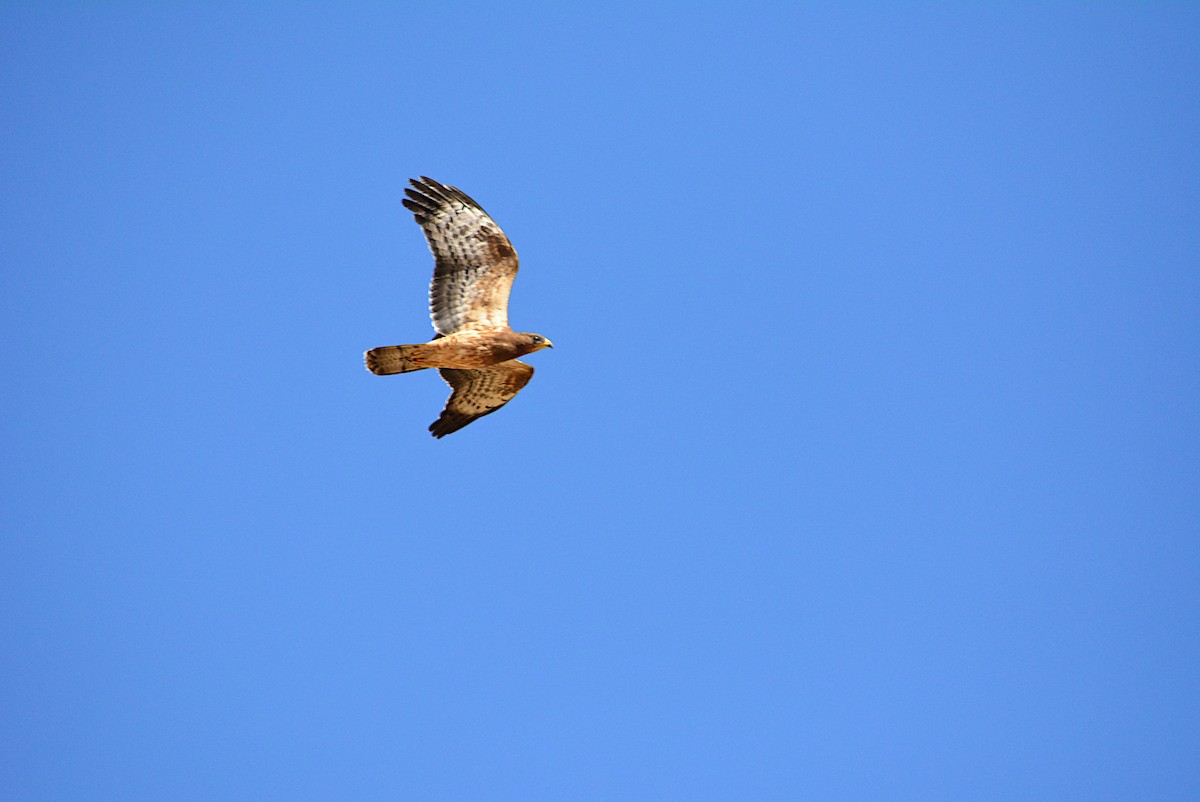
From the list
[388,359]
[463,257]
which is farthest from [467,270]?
[388,359]

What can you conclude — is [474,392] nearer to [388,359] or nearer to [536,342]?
[536,342]

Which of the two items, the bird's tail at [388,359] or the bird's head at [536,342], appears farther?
the bird's head at [536,342]

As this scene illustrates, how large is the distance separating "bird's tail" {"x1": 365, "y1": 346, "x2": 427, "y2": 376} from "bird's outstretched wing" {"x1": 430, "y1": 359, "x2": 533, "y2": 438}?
60.8 inches

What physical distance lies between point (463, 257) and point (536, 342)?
164cm

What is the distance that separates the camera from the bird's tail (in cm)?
1320

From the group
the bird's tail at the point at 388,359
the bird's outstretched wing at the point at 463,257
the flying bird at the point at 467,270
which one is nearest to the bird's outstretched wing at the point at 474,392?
the flying bird at the point at 467,270

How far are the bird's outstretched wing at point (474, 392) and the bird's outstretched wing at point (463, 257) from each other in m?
0.82

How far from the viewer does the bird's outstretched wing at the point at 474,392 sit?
49.1 ft

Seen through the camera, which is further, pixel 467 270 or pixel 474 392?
pixel 474 392

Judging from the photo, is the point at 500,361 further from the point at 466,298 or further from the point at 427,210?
the point at 427,210

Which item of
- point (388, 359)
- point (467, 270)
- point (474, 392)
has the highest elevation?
point (467, 270)

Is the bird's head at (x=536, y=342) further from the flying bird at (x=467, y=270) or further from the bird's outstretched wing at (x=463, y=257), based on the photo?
the bird's outstretched wing at (x=463, y=257)

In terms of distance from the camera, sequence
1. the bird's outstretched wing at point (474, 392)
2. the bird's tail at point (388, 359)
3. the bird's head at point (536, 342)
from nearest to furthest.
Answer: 1. the bird's tail at point (388, 359)
2. the bird's head at point (536, 342)
3. the bird's outstretched wing at point (474, 392)

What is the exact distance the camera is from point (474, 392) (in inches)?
598
